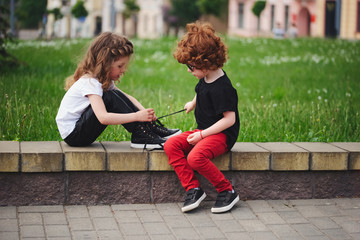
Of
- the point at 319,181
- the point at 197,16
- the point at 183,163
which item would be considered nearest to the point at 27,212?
the point at 183,163

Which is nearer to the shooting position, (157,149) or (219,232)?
(219,232)

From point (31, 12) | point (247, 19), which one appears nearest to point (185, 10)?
point (247, 19)

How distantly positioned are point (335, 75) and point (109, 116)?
7.98 metres

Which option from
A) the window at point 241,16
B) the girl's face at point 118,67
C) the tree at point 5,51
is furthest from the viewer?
the window at point 241,16

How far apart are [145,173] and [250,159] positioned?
777 millimetres

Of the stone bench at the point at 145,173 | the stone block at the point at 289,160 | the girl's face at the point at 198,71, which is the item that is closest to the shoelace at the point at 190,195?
the stone bench at the point at 145,173

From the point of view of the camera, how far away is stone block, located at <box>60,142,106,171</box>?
4.25m

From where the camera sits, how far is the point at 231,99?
4.29 meters

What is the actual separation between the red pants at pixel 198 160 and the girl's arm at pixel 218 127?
4cm

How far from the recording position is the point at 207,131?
4309 mm

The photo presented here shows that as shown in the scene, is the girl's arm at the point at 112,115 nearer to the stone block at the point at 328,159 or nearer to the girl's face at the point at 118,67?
the girl's face at the point at 118,67

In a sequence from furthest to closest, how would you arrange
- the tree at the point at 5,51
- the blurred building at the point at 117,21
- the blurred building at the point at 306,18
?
A: the blurred building at the point at 117,21 → the blurred building at the point at 306,18 → the tree at the point at 5,51

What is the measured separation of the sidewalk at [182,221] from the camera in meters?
3.77

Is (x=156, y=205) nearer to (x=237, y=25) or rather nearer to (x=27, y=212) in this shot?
(x=27, y=212)
